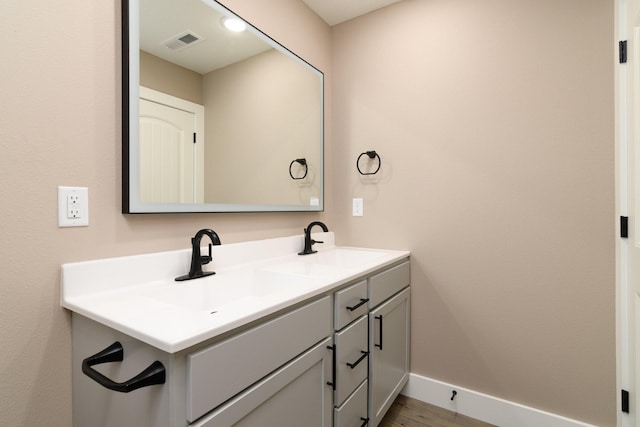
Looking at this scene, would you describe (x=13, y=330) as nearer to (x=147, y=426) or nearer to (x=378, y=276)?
(x=147, y=426)

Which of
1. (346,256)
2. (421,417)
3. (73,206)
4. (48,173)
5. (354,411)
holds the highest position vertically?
(48,173)

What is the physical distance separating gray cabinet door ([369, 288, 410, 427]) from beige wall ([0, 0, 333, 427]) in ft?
3.70

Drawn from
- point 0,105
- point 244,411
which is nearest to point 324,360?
point 244,411

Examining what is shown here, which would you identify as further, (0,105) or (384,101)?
(384,101)

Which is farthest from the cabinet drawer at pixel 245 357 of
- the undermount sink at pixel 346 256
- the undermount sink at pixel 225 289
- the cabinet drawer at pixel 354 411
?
the undermount sink at pixel 346 256

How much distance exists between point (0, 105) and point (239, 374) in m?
0.98

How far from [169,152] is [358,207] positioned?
127 centimetres

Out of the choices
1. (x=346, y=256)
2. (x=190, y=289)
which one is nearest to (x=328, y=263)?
(x=346, y=256)

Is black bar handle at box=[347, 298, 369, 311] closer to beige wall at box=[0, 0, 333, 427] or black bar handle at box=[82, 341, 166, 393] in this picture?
black bar handle at box=[82, 341, 166, 393]

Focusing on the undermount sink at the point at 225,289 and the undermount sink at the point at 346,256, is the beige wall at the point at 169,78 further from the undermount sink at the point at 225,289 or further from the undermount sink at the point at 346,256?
the undermount sink at the point at 346,256

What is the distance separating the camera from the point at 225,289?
125cm

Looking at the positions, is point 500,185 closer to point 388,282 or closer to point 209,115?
point 388,282

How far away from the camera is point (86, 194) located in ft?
3.34

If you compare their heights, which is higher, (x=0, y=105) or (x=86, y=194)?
(x=0, y=105)
